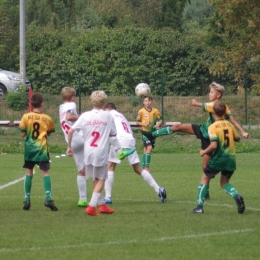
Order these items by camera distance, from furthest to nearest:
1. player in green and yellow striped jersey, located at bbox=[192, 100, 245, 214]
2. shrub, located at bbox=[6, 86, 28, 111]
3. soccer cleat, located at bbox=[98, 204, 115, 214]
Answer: shrub, located at bbox=[6, 86, 28, 111] → soccer cleat, located at bbox=[98, 204, 115, 214] → player in green and yellow striped jersey, located at bbox=[192, 100, 245, 214]

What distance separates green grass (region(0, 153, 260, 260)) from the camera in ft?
29.0

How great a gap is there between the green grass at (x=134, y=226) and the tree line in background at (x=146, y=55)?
1792 cm

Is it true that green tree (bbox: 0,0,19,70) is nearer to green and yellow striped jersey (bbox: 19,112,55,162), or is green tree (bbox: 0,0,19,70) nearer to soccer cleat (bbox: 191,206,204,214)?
green and yellow striped jersey (bbox: 19,112,55,162)

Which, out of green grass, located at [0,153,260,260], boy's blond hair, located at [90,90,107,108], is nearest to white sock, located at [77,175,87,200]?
green grass, located at [0,153,260,260]

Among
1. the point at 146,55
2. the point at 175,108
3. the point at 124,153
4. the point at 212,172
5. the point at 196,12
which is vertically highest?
the point at 196,12

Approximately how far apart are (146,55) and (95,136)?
31512mm

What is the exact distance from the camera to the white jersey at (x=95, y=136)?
38.2ft

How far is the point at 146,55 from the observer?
4291 centimetres

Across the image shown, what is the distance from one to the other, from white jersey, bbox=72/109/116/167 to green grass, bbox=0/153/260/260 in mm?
816

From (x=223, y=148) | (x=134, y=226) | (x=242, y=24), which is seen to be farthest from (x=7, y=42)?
(x=134, y=226)

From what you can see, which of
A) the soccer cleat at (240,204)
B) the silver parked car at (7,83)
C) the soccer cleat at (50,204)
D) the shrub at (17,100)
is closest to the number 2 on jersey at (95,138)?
the soccer cleat at (50,204)

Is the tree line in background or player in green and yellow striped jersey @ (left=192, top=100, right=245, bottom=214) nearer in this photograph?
player in green and yellow striped jersey @ (left=192, top=100, right=245, bottom=214)

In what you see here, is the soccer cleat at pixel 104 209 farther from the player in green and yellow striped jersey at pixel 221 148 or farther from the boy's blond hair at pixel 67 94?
the boy's blond hair at pixel 67 94

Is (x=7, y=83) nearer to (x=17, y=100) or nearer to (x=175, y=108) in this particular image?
(x=17, y=100)
